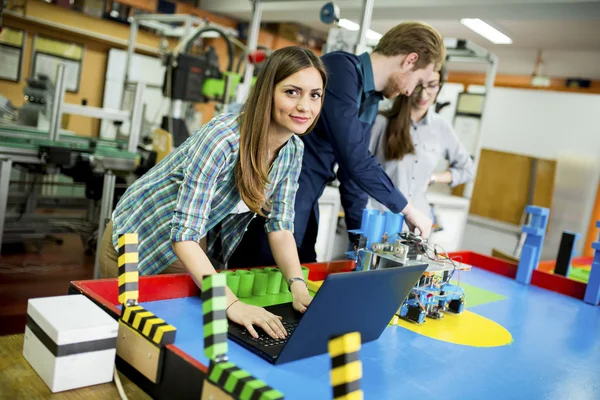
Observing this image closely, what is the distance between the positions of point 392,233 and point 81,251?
3.33 metres

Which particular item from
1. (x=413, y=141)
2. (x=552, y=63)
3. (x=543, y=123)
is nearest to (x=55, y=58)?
(x=413, y=141)

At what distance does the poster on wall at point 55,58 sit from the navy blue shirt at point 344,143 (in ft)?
19.7

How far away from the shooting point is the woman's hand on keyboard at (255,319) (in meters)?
1.12

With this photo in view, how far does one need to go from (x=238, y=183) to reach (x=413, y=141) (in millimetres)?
1481

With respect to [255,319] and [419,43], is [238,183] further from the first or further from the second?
[419,43]

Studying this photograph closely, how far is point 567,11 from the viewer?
4.67 m

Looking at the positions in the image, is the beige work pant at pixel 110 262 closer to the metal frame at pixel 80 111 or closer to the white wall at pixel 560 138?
the metal frame at pixel 80 111

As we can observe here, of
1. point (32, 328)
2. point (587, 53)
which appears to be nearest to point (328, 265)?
point (32, 328)

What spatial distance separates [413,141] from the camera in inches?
102

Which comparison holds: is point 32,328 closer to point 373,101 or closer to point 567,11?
point 373,101

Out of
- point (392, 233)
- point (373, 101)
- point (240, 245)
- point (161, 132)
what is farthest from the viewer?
point (161, 132)

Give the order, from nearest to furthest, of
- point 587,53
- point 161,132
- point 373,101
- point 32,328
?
1. point 32,328
2. point 373,101
3. point 161,132
4. point 587,53

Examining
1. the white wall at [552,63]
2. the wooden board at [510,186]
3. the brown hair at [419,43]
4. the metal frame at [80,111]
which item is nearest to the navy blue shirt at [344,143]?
the brown hair at [419,43]

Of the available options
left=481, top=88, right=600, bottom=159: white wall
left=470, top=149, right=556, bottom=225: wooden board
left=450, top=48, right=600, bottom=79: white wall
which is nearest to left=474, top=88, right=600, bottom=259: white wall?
left=481, top=88, right=600, bottom=159: white wall
